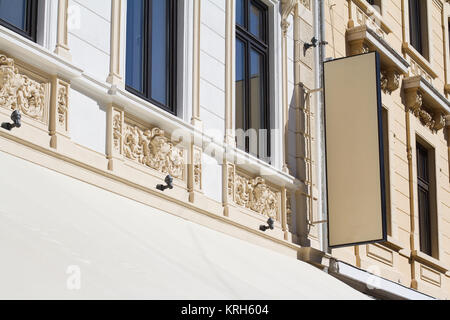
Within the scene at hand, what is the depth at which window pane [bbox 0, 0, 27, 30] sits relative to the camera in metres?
9.62

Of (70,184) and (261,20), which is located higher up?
(261,20)

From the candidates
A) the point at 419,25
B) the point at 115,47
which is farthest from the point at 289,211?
the point at 419,25

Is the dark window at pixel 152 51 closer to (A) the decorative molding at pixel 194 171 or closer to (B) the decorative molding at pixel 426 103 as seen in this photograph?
(A) the decorative molding at pixel 194 171

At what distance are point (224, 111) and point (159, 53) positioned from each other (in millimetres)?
1303

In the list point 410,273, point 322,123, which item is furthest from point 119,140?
point 410,273

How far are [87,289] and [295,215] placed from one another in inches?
295

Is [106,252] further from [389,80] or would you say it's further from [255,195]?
[389,80]

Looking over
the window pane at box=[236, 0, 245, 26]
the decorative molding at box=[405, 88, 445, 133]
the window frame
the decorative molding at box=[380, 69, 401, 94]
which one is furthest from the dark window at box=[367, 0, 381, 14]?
the window pane at box=[236, 0, 245, 26]

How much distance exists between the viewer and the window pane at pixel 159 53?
39.2 feet

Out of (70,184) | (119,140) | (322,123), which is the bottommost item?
(70,184)

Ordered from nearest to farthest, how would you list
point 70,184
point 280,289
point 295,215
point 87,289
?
point 87,289 → point 70,184 → point 280,289 → point 295,215
